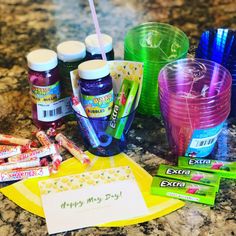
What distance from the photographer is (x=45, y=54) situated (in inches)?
37.3

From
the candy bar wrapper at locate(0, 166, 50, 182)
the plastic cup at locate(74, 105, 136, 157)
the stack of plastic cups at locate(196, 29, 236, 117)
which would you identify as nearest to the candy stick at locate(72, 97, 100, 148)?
the plastic cup at locate(74, 105, 136, 157)

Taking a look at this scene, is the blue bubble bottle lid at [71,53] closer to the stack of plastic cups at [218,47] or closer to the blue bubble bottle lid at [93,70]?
the blue bubble bottle lid at [93,70]

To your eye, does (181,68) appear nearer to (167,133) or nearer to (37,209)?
(167,133)

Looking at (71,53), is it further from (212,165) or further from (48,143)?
(212,165)

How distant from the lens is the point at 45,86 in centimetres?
95

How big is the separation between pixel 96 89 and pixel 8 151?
0.21 m

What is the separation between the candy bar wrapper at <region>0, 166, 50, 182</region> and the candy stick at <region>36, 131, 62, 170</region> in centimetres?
2

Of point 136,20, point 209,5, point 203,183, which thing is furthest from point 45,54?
point 209,5

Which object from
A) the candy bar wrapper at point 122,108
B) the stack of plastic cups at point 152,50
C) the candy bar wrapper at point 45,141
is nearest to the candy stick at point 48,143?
the candy bar wrapper at point 45,141

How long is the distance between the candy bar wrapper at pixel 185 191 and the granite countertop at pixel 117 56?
0.02 metres

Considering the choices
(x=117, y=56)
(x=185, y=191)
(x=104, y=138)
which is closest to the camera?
(x=185, y=191)

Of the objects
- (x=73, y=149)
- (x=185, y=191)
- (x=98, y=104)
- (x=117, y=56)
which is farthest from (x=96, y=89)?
(x=117, y=56)

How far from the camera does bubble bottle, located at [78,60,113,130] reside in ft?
2.90

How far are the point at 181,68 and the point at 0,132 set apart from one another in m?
0.39
